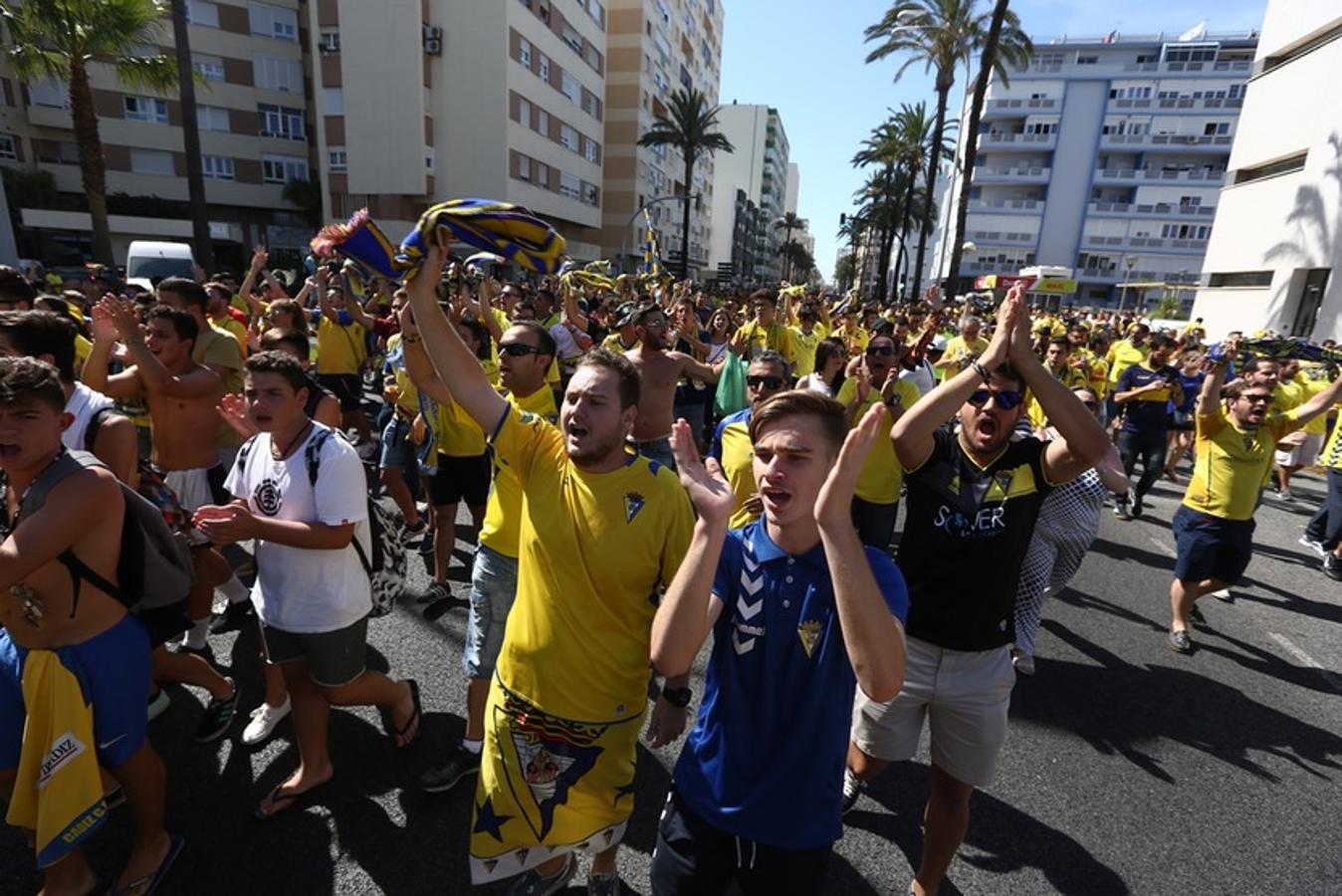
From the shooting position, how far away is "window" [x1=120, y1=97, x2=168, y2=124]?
1352 inches

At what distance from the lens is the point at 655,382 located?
4848 mm

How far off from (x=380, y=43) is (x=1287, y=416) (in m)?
36.8

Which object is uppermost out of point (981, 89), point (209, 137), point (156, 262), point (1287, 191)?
point (209, 137)

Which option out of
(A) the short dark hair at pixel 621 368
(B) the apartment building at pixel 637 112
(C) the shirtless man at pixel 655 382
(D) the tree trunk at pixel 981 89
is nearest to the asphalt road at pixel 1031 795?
(C) the shirtless man at pixel 655 382

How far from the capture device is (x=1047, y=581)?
14.2 feet

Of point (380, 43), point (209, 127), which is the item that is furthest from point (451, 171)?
point (209, 127)

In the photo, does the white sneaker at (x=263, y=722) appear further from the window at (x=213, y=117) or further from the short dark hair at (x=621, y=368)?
the window at (x=213, y=117)

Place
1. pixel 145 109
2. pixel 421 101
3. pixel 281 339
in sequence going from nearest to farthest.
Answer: pixel 281 339 → pixel 421 101 → pixel 145 109

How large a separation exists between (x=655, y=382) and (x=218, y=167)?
4263 centimetres

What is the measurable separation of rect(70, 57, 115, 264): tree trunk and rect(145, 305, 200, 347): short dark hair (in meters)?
19.1

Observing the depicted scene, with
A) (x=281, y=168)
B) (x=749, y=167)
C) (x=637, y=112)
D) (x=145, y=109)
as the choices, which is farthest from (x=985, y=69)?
(x=749, y=167)

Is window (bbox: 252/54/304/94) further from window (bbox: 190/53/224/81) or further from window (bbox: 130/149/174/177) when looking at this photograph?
window (bbox: 130/149/174/177)

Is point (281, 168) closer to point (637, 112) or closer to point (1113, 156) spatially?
point (637, 112)

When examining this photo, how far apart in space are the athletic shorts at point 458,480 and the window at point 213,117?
138ft
